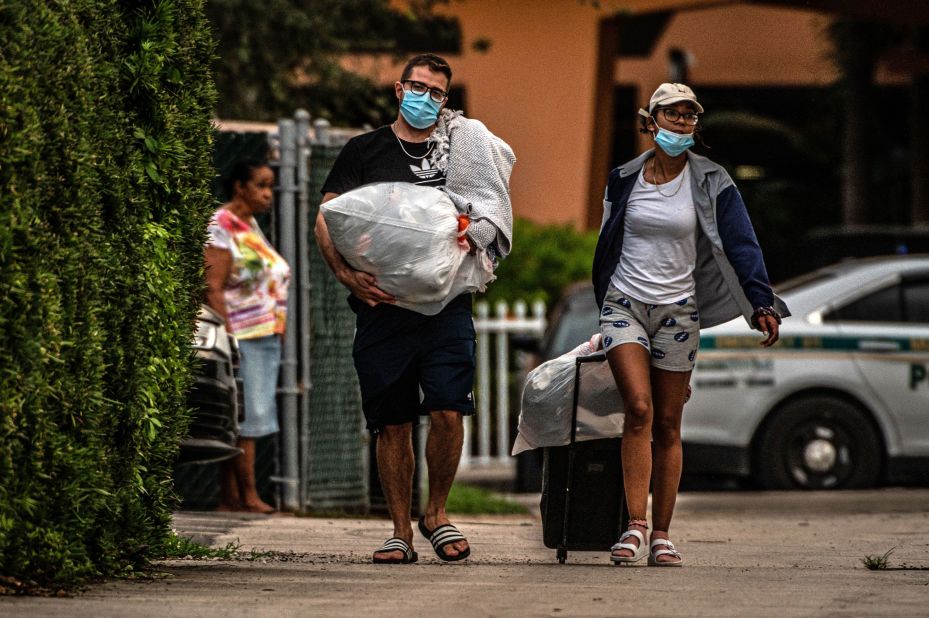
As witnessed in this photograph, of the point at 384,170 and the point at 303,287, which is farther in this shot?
the point at 303,287

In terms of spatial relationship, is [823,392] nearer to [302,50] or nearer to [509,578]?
[302,50]

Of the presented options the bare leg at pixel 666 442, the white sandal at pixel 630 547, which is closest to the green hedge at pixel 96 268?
the white sandal at pixel 630 547

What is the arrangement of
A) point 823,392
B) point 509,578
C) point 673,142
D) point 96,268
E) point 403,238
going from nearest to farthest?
point 96,268, point 509,578, point 403,238, point 673,142, point 823,392

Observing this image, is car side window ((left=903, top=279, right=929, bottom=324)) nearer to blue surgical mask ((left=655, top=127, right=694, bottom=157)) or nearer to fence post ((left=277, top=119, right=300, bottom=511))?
fence post ((left=277, top=119, right=300, bottom=511))

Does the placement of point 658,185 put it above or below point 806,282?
above

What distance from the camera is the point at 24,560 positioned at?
5027mm

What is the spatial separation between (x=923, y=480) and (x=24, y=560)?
30.0ft

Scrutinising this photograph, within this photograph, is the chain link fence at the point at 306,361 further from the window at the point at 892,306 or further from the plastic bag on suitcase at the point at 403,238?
the window at the point at 892,306

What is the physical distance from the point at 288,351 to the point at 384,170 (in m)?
3.38

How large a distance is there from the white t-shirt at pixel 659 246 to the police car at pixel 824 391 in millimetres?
4645

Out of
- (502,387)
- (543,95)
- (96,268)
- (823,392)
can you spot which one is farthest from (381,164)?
(543,95)

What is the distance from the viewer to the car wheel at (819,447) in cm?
1164

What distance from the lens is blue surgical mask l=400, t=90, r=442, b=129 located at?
21.6 feet

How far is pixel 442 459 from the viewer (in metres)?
6.67
